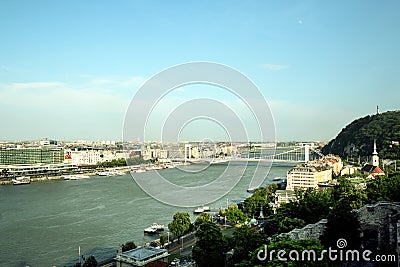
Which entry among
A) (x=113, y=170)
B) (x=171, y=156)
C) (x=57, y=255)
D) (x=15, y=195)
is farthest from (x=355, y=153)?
(x=57, y=255)

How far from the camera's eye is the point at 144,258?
4.02 meters

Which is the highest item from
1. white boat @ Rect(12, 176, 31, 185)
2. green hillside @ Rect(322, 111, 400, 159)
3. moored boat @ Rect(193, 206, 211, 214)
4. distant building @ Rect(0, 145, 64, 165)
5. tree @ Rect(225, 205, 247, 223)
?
green hillside @ Rect(322, 111, 400, 159)

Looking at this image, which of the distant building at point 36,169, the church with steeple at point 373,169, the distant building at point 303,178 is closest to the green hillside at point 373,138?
the church with steeple at point 373,169

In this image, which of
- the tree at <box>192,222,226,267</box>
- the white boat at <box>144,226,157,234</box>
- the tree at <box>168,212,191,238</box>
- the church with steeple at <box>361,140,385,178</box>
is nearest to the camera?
the tree at <box>192,222,226,267</box>

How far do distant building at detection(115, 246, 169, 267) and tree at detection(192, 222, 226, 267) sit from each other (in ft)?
1.39

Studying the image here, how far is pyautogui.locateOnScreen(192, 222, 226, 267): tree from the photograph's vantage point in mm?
3871

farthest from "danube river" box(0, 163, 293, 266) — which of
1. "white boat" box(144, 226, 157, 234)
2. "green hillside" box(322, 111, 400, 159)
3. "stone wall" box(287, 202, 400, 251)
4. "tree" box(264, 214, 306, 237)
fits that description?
"green hillside" box(322, 111, 400, 159)

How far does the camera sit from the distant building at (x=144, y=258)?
13.1 ft

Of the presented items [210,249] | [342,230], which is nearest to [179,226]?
[210,249]

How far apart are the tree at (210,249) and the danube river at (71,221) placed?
1.85 meters

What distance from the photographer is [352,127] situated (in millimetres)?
22234

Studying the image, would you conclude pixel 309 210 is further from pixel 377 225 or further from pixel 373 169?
pixel 373 169

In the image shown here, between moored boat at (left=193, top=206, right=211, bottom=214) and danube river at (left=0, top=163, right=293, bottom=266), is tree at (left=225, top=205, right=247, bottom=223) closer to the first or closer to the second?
danube river at (left=0, top=163, right=293, bottom=266)

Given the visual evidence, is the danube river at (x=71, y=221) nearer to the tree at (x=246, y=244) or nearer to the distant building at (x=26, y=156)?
the tree at (x=246, y=244)
